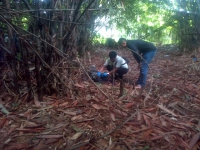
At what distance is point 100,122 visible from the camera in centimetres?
221

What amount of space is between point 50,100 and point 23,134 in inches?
31.4

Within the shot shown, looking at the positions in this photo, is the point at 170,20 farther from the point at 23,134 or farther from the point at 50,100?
the point at 23,134

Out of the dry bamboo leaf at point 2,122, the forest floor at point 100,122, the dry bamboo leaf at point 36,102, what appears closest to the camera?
the forest floor at point 100,122

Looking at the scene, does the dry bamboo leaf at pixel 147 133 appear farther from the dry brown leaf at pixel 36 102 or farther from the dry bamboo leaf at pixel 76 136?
the dry brown leaf at pixel 36 102

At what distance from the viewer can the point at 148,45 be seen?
430 centimetres

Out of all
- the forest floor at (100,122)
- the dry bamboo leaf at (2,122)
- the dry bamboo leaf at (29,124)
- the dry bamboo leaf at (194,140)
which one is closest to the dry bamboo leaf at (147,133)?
the forest floor at (100,122)

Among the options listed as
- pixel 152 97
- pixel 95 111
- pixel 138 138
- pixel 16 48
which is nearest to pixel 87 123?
pixel 95 111

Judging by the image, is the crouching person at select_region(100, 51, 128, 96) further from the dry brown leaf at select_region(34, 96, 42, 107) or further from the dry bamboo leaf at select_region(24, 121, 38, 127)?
the dry bamboo leaf at select_region(24, 121, 38, 127)

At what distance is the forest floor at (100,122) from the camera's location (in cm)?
183

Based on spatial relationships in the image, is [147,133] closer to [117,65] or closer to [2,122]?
[2,122]

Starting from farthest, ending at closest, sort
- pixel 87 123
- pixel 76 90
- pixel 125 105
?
pixel 76 90, pixel 125 105, pixel 87 123

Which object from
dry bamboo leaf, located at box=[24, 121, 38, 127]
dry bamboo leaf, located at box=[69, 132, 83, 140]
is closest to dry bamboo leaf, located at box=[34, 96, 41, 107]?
dry bamboo leaf, located at box=[24, 121, 38, 127]

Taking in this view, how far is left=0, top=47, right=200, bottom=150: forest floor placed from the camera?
183 cm

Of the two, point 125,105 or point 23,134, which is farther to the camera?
point 125,105
